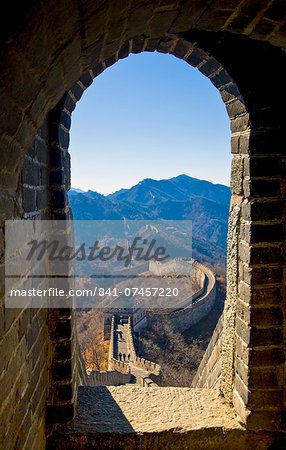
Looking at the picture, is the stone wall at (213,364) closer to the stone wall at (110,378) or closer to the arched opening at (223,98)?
the arched opening at (223,98)

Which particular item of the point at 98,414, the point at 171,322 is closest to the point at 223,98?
the point at 98,414

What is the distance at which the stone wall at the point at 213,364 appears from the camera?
262 cm

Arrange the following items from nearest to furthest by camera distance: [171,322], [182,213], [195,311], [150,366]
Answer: [150,366] → [171,322] → [195,311] → [182,213]

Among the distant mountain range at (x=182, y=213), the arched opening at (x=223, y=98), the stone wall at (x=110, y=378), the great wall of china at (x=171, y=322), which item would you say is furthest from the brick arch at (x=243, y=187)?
the distant mountain range at (x=182, y=213)

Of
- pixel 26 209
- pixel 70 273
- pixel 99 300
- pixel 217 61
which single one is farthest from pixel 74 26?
pixel 99 300

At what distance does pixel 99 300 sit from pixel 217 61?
2454 cm

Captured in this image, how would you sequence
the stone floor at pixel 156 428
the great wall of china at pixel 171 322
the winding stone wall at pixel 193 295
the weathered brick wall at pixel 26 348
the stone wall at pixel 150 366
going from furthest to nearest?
the winding stone wall at pixel 193 295
the stone wall at pixel 150 366
the great wall of china at pixel 171 322
the stone floor at pixel 156 428
the weathered brick wall at pixel 26 348

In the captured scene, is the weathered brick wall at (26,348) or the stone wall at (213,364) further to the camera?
the stone wall at (213,364)

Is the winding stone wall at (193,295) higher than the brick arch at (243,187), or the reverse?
the brick arch at (243,187)

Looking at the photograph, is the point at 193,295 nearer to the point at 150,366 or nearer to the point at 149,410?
the point at 150,366

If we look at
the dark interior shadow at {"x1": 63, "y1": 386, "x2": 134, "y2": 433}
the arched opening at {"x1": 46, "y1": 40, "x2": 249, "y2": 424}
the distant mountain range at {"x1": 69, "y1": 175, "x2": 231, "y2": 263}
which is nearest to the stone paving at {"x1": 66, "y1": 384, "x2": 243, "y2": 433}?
the dark interior shadow at {"x1": 63, "y1": 386, "x2": 134, "y2": 433}

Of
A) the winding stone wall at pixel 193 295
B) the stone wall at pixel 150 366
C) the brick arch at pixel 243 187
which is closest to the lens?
the brick arch at pixel 243 187

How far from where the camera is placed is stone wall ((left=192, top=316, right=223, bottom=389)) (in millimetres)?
2615

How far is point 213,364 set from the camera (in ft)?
9.25
